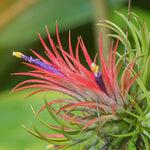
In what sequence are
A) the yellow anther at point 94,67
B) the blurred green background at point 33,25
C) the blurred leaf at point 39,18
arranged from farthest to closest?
the blurred leaf at point 39,18, the blurred green background at point 33,25, the yellow anther at point 94,67

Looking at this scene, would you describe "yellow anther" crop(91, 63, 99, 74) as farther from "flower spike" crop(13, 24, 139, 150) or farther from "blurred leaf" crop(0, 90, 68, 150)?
"blurred leaf" crop(0, 90, 68, 150)

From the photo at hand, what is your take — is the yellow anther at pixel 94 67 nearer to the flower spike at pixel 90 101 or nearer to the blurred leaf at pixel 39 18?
the flower spike at pixel 90 101

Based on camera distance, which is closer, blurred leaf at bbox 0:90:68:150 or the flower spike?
the flower spike

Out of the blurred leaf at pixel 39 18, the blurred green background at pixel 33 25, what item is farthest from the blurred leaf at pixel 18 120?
the blurred leaf at pixel 39 18

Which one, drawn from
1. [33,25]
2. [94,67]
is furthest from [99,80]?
[33,25]

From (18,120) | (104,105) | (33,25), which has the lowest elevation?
(18,120)

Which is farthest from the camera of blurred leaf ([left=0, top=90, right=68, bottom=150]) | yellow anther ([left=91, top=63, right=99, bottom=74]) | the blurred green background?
the blurred green background

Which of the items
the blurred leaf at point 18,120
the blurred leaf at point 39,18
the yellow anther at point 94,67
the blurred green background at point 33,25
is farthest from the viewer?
the blurred leaf at point 39,18

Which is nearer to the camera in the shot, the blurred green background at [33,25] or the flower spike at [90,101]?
the flower spike at [90,101]

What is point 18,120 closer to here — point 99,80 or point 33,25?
point 33,25

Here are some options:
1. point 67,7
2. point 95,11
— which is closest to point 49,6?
point 67,7

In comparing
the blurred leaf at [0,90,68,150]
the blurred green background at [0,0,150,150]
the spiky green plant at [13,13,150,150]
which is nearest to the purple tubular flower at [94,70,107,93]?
the spiky green plant at [13,13,150,150]

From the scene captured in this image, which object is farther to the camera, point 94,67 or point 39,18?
point 39,18
